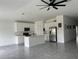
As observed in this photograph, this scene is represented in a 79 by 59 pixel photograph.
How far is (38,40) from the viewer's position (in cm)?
758

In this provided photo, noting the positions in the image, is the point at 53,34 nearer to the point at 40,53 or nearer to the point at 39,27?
the point at 39,27

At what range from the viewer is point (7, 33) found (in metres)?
7.80

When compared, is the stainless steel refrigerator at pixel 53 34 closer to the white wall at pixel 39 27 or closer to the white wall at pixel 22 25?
the white wall at pixel 39 27

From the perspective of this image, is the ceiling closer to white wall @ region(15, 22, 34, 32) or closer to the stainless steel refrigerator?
white wall @ region(15, 22, 34, 32)

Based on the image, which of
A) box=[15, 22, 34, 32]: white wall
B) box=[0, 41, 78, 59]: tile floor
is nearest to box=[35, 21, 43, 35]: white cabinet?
box=[15, 22, 34, 32]: white wall

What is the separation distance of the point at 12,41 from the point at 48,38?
4.00m

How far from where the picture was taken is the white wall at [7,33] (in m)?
7.40

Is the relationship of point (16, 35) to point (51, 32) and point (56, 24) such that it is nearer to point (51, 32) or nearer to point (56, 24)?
point (51, 32)

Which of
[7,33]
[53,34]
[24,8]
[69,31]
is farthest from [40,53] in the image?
[69,31]

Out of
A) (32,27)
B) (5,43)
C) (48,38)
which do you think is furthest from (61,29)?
(5,43)

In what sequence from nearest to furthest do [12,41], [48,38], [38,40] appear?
[38,40], [12,41], [48,38]

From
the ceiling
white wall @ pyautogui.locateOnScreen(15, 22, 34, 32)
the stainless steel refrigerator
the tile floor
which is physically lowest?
the tile floor

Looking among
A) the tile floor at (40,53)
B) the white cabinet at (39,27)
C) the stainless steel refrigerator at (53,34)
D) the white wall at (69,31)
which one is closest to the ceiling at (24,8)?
the white wall at (69,31)

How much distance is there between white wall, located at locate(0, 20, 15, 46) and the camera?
7402mm
